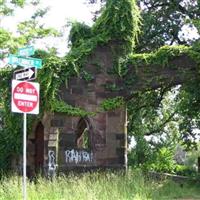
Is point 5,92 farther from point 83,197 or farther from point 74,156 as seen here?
point 83,197

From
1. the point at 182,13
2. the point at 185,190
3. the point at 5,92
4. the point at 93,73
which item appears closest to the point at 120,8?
the point at 93,73

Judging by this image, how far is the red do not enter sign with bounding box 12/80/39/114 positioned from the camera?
33.9 feet

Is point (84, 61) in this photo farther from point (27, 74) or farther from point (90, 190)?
point (27, 74)

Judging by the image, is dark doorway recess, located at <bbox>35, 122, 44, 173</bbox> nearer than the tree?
Yes

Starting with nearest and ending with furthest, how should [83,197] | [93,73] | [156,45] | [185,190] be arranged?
1. [83,197]
2. [185,190]
3. [93,73]
4. [156,45]

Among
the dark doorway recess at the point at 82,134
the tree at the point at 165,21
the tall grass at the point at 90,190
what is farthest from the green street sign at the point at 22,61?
the tree at the point at 165,21

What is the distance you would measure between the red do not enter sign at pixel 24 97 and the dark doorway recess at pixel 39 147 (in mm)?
9085

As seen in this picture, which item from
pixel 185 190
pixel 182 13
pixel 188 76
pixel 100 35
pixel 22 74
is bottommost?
pixel 185 190

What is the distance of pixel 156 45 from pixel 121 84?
332 inches

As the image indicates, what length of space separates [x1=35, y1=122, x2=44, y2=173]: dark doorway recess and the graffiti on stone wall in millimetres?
1910

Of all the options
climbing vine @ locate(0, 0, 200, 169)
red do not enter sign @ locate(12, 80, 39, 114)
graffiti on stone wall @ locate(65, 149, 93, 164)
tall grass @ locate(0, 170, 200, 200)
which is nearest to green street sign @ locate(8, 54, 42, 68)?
red do not enter sign @ locate(12, 80, 39, 114)

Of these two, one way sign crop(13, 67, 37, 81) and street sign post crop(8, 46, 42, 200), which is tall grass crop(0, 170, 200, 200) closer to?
street sign post crop(8, 46, 42, 200)

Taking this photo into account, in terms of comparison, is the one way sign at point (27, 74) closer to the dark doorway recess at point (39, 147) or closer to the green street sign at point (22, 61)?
the green street sign at point (22, 61)

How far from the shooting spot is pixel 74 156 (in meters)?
18.3
